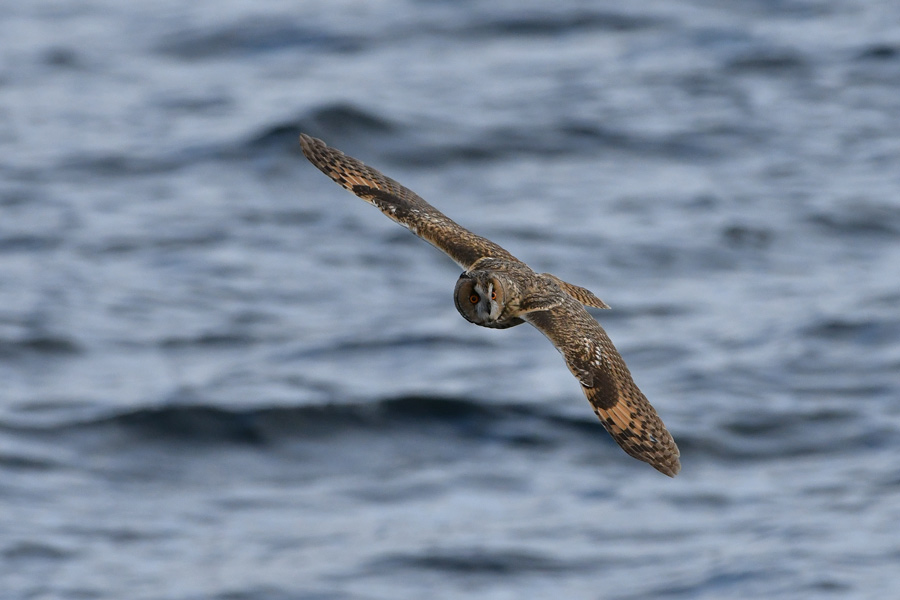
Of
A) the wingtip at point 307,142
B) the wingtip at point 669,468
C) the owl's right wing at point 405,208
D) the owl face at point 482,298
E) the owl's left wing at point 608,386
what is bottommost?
the wingtip at point 669,468

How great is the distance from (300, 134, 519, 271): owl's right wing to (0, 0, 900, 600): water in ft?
55.0

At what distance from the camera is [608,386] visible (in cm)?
873

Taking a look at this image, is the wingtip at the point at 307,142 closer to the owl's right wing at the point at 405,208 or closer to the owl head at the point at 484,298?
the owl's right wing at the point at 405,208

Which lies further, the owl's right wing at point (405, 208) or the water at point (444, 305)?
the water at point (444, 305)

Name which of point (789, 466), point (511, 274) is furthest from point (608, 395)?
point (789, 466)

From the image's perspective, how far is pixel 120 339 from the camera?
110 feet

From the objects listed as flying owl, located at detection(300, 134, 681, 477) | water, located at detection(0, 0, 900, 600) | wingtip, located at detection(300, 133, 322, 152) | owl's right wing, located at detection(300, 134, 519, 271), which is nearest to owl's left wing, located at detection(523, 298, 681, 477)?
flying owl, located at detection(300, 134, 681, 477)

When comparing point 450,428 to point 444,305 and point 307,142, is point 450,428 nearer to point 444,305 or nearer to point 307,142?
point 444,305

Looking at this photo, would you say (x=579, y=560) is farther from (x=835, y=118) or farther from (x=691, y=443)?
(x=835, y=118)

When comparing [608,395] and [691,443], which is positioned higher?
[691,443]

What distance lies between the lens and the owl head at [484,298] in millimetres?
8656

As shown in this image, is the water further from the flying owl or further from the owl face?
the owl face

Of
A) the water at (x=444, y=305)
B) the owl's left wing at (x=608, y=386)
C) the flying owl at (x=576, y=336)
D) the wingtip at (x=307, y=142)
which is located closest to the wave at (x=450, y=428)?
the water at (x=444, y=305)

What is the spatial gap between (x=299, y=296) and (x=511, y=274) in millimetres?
26901
